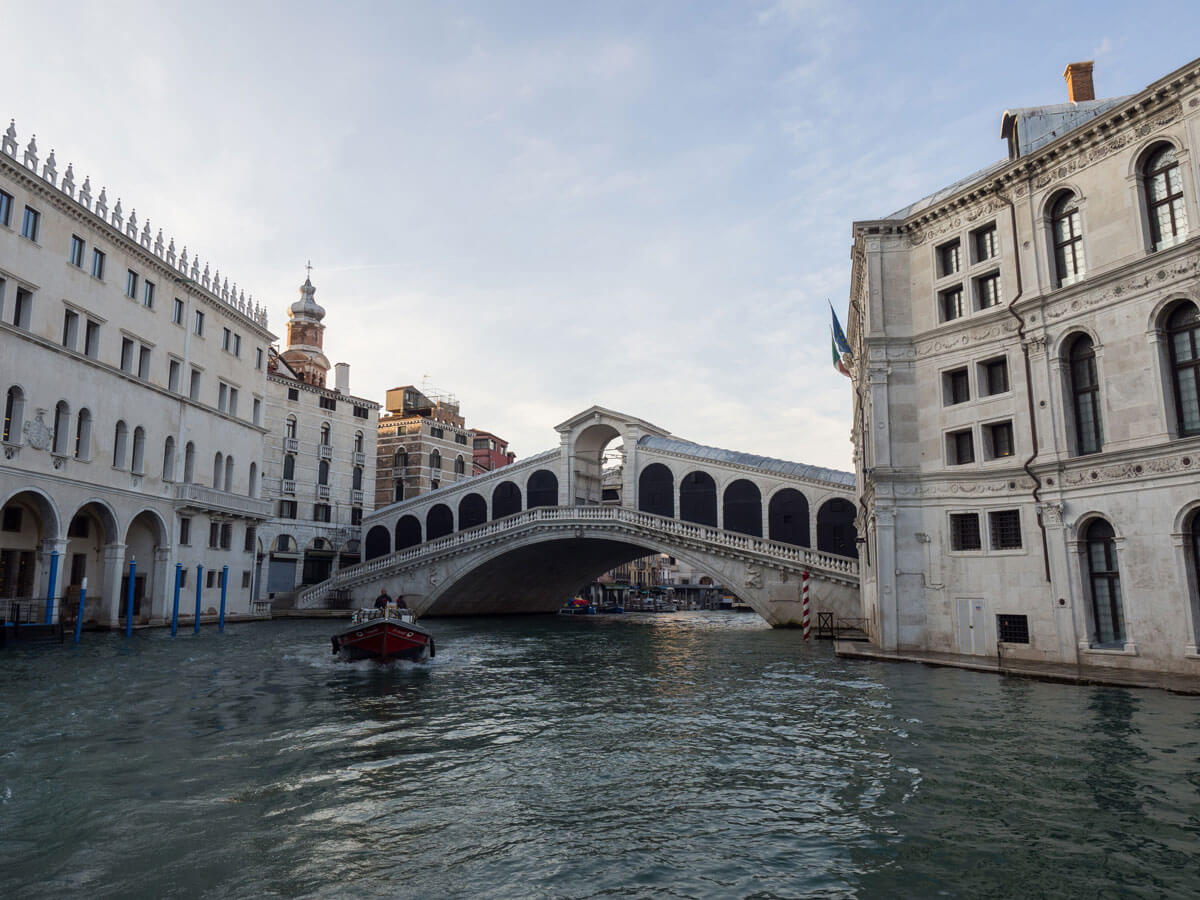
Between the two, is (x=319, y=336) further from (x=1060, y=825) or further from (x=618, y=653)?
(x=1060, y=825)

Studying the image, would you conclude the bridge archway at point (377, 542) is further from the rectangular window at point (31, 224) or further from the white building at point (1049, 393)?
the white building at point (1049, 393)

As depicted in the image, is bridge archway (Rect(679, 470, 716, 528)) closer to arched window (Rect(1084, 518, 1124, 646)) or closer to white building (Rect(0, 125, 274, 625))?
white building (Rect(0, 125, 274, 625))

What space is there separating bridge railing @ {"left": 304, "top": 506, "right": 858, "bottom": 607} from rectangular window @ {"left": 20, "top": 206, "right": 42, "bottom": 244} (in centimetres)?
2140

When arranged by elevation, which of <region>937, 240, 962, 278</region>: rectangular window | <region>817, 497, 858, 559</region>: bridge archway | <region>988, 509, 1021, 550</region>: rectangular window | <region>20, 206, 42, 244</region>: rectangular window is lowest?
<region>988, 509, 1021, 550</region>: rectangular window

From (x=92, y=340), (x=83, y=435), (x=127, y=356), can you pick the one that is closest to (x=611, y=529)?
(x=127, y=356)

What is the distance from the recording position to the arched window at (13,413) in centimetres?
2502

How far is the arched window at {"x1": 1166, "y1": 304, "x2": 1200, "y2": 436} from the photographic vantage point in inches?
592

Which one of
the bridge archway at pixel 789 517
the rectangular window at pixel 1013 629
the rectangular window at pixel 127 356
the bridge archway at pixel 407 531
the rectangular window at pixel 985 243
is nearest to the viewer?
the rectangular window at pixel 1013 629

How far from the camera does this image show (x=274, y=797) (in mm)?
8523

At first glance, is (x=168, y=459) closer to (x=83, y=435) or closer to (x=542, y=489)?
(x=83, y=435)

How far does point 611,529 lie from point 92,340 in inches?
834

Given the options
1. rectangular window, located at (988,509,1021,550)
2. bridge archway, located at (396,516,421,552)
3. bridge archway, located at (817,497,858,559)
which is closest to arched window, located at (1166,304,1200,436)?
rectangular window, located at (988,509,1021,550)

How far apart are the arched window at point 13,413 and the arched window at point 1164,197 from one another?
2950cm

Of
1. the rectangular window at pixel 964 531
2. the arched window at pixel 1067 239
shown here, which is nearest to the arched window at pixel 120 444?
the rectangular window at pixel 964 531
